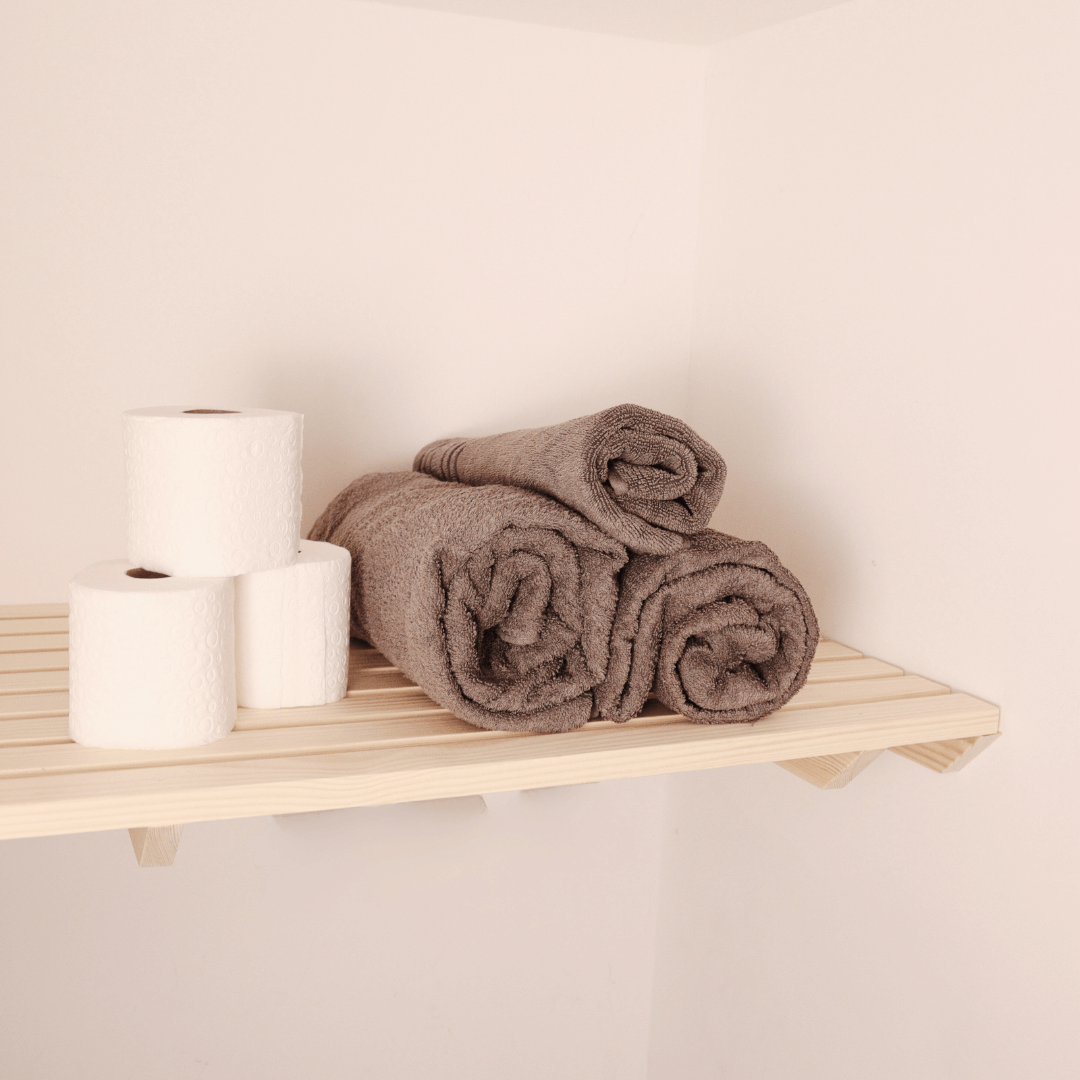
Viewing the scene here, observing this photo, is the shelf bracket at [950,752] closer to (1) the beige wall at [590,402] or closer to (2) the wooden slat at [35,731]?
(1) the beige wall at [590,402]

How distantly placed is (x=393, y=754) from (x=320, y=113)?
2.12 ft

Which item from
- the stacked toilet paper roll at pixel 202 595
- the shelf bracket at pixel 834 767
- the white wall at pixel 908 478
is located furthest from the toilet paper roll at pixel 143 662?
the white wall at pixel 908 478

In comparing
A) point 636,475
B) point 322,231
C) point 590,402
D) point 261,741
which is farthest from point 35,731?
point 590,402

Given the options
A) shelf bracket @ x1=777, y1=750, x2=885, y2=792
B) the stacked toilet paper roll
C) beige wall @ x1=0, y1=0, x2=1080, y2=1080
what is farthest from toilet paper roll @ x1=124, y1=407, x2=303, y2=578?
shelf bracket @ x1=777, y1=750, x2=885, y2=792

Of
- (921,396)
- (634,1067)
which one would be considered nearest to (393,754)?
(921,396)

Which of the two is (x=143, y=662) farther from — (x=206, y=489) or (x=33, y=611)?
(x=33, y=611)

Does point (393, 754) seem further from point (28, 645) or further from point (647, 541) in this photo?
point (28, 645)

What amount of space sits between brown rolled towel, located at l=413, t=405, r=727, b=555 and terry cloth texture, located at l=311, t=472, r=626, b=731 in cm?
2

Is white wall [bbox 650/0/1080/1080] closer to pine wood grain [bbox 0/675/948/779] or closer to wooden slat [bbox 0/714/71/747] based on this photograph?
→ pine wood grain [bbox 0/675/948/779]

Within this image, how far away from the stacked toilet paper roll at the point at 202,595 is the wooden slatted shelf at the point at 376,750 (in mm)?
24

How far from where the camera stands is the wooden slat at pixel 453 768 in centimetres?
62

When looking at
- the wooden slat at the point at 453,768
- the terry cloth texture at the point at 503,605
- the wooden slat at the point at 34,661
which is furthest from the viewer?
the wooden slat at the point at 34,661

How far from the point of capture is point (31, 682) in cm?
80

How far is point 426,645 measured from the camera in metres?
0.73
